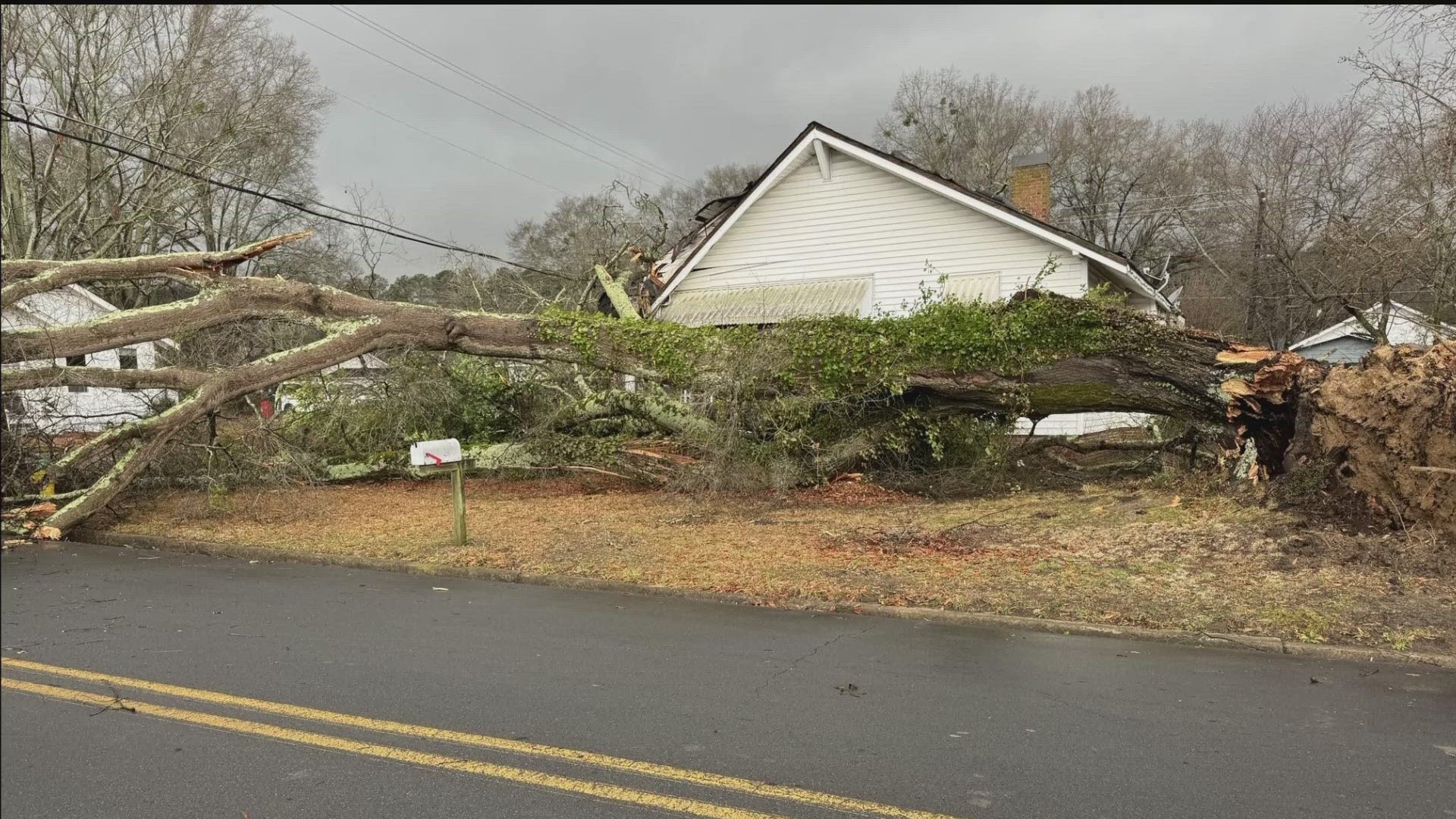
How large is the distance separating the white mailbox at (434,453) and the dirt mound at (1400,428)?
834cm

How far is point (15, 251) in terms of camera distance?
81.5 ft

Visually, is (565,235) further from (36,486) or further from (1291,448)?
(1291,448)

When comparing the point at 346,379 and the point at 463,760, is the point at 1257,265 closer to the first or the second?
the point at 346,379

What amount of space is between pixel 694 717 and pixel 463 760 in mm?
1134

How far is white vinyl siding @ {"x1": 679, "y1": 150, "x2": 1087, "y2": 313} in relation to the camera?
1551cm

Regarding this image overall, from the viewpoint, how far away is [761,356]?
1112cm

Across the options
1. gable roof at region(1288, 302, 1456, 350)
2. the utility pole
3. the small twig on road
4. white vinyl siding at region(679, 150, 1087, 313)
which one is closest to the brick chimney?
white vinyl siding at region(679, 150, 1087, 313)

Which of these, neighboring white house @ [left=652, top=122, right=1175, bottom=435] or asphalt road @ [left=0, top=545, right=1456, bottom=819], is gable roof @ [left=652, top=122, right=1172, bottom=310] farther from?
asphalt road @ [left=0, top=545, right=1456, bottom=819]

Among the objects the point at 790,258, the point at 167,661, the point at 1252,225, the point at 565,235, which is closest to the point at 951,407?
the point at 790,258

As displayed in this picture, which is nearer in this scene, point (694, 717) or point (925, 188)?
point (694, 717)

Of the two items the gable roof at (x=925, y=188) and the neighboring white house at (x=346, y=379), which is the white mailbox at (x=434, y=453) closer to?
the neighboring white house at (x=346, y=379)

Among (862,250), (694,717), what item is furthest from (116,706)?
(862,250)

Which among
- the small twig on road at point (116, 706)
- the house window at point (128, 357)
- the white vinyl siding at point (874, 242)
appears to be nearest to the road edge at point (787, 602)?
the small twig on road at point (116, 706)

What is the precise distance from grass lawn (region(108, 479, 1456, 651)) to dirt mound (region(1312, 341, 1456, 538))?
0.45m
